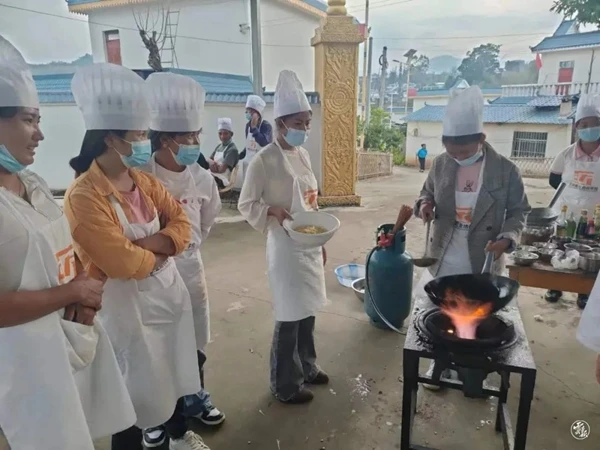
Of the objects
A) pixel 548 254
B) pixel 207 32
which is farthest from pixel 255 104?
pixel 207 32

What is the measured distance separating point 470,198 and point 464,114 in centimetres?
43

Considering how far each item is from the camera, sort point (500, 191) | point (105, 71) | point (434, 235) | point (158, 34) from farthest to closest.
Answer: point (158, 34), point (434, 235), point (500, 191), point (105, 71)

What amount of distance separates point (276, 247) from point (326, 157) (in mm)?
4945

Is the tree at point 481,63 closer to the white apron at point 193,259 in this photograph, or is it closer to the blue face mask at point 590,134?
the blue face mask at point 590,134

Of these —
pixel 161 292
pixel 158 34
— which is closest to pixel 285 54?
pixel 158 34

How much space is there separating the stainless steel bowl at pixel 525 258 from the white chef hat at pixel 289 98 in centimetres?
139

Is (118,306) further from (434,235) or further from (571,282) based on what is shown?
(571,282)

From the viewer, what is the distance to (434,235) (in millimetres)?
2330

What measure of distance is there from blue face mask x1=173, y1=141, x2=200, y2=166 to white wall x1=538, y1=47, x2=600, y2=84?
589 inches

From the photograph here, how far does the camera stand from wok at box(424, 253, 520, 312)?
1772 millimetres

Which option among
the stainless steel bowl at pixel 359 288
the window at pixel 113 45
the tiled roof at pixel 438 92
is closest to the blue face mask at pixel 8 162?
the stainless steel bowl at pixel 359 288

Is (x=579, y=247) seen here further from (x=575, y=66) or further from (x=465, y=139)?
(x=575, y=66)

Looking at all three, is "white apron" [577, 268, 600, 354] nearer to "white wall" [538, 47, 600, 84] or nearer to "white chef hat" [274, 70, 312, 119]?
"white chef hat" [274, 70, 312, 119]

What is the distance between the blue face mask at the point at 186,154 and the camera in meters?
1.86
